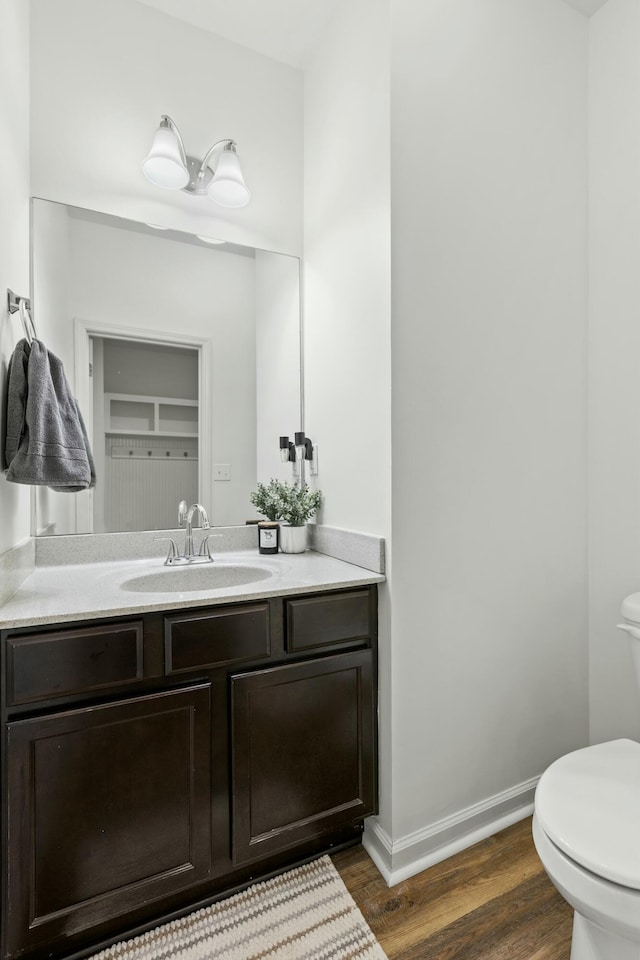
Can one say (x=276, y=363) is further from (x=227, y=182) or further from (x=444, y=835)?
(x=444, y=835)

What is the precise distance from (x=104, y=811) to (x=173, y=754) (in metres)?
0.18

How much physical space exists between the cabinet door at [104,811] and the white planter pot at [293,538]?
673mm

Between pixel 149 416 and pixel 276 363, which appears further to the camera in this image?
pixel 276 363

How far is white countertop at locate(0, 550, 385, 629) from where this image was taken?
1.10 meters

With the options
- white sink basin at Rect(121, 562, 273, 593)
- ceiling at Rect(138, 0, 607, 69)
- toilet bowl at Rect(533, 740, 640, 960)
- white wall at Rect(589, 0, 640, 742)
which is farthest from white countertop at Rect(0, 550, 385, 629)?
ceiling at Rect(138, 0, 607, 69)

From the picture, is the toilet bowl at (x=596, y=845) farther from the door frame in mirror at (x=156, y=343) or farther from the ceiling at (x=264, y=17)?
the ceiling at (x=264, y=17)

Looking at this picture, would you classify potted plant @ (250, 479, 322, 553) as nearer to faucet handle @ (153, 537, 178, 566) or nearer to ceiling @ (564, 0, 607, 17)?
faucet handle @ (153, 537, 178, 566)

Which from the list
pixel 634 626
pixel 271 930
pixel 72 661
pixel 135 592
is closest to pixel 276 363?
pixel 135 592

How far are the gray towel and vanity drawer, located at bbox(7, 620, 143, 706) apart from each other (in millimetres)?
440

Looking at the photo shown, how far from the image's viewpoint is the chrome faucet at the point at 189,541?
5.49ft

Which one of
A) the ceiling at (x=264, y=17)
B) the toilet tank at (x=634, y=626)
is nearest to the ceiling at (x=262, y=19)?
the ceiling at (x=264, y=17)

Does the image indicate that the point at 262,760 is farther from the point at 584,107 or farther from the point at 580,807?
the point at 584,107

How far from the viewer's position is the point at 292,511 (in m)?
1.82

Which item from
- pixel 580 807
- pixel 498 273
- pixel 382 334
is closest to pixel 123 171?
pixel 382 334
